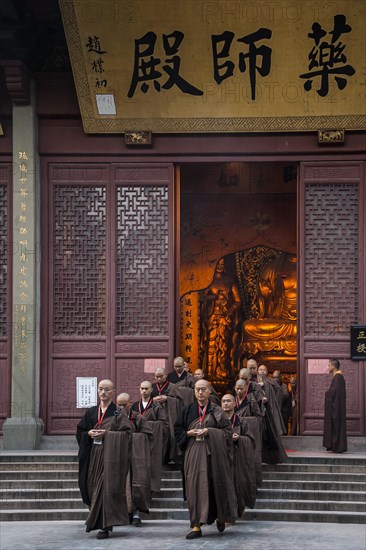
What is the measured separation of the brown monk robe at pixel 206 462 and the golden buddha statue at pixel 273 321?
9800 millimetres

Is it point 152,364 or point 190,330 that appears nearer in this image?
point 152,364

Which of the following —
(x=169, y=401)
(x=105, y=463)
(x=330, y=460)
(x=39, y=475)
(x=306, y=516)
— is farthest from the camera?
(x=169, y=401)

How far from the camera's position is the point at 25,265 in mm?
18375

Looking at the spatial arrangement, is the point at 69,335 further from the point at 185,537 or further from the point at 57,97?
the point at 185,537

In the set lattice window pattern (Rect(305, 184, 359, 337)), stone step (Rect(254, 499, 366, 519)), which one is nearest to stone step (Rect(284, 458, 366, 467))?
stone step (Rect(254, 499, 366, 519))

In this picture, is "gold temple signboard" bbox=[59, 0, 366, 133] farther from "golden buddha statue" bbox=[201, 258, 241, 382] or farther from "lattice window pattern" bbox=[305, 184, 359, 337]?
"golden buddha statue" bbox=[201, 258, 241, 382]

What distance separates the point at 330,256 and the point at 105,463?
557 cm

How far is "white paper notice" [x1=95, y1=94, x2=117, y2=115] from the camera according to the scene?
18.2 m

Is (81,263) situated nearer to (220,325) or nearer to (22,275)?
(22,275)

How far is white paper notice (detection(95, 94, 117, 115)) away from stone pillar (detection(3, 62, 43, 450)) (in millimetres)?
995

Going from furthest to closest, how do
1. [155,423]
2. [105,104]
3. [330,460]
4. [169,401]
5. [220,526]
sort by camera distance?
[105,104]
[169,401]
[330,460]
[155,423]
[220,526]

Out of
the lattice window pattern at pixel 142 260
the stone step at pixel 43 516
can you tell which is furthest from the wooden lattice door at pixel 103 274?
the stone step at pixel 43 516

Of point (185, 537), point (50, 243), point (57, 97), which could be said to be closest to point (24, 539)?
point (185, 537)

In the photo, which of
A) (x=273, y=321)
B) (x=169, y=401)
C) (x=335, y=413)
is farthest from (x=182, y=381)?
(x=273, y=321)
